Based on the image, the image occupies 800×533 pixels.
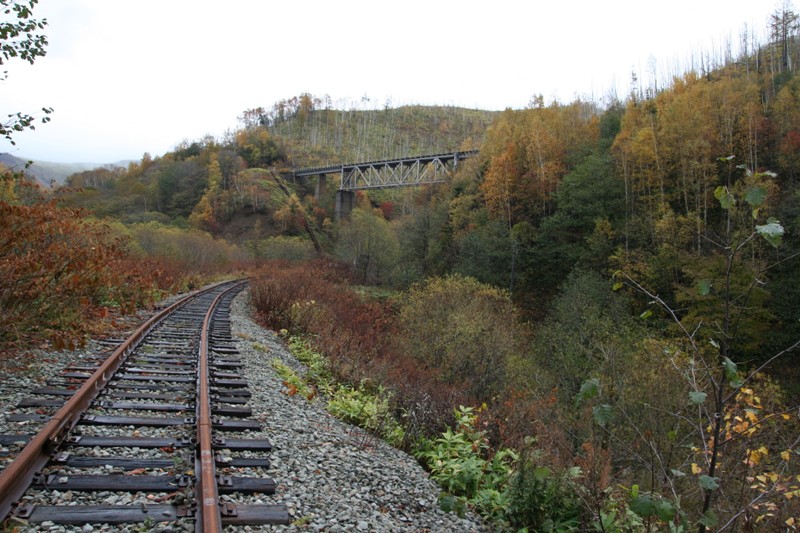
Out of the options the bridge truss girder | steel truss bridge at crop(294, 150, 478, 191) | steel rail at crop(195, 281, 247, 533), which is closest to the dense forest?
steel rail at crop(195, 281, 247, 533)

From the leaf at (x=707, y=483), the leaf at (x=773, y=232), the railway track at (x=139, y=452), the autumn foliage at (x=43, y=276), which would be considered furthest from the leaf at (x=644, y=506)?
the autumn foliage at (x=43, y=276)

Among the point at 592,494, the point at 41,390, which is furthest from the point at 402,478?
the point at 41,390

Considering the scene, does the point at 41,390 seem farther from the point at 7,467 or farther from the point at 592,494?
the point at 592,494

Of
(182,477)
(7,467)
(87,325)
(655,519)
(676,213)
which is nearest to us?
(7,467)

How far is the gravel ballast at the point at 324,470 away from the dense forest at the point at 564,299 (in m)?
0.36

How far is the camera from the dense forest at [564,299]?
4414 mm

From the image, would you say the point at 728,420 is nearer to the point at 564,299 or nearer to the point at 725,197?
the point at 725,197

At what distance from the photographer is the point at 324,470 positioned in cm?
474

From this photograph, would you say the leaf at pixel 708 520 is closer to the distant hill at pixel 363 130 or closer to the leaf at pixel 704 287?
the leaf at pixel 704 287

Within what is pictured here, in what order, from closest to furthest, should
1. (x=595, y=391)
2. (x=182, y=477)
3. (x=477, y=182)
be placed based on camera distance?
(x=595, y=391), (x=182, y=477), (x=477, y=182)

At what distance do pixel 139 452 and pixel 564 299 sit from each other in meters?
28.4

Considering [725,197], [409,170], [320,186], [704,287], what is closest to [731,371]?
[704,287]

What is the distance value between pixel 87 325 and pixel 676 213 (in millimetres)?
36964

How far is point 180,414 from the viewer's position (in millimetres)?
5734
